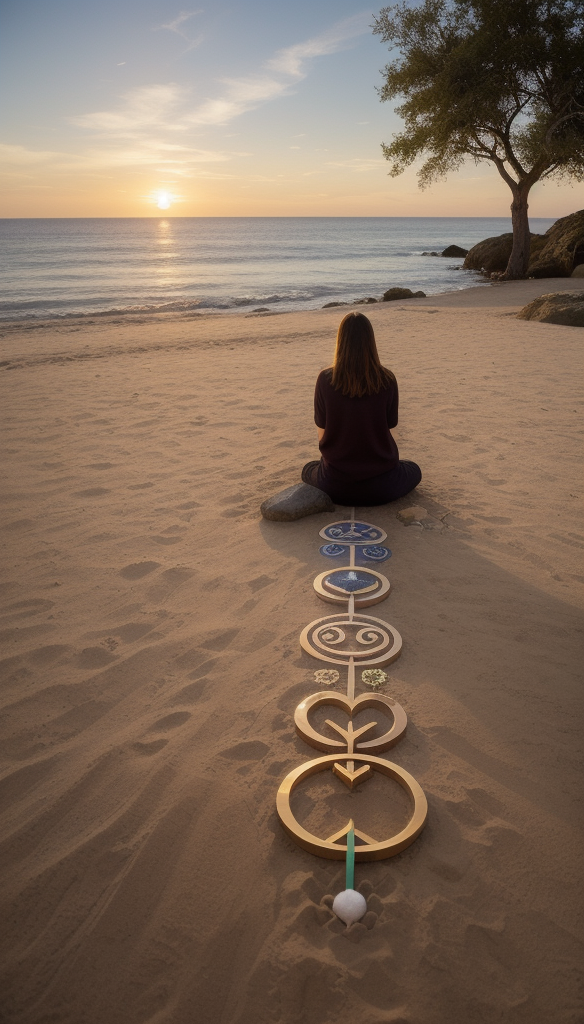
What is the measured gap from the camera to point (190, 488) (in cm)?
496

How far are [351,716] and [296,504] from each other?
2049mm

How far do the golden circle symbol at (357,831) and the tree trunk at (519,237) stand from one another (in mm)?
20113

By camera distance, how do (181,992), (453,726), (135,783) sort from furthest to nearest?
(453,726) < (135,783) < (181,992)

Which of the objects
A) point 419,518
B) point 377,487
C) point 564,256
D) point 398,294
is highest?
point 564,256

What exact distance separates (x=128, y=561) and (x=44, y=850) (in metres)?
2.00

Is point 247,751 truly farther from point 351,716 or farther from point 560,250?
point 560,250

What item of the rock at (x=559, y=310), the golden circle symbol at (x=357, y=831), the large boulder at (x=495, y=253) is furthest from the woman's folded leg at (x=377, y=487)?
the large boulder at (x=495, y=253)

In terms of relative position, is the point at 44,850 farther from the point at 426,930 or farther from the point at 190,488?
the point at 190,488

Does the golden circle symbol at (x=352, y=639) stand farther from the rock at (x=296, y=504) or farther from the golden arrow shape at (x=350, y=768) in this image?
the rock at (x=296, y=504)

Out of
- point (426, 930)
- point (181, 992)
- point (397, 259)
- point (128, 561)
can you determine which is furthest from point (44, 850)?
point (397, 259)

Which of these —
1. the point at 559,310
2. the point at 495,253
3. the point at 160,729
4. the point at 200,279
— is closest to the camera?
the point at 160,729

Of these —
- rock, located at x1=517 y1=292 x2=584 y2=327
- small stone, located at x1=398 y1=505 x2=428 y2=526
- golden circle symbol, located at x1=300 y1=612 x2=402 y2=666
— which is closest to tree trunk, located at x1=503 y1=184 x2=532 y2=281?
rock, located at x1=517 y1=292 x2=584 y2=327

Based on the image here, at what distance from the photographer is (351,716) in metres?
2.61

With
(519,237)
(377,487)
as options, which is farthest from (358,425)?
(519,237)
